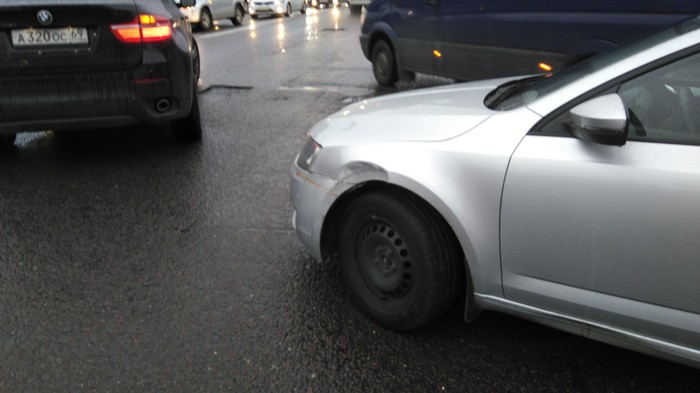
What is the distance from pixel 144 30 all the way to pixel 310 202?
2.55m

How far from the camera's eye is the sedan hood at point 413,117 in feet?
8.70

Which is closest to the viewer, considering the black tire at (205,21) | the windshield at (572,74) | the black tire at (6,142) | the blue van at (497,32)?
the windshield at (572,74)

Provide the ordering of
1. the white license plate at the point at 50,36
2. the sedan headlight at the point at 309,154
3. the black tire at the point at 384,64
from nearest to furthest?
the sedan headlight at the point at 309,154, the white license plate at the point at 50,36, the black tire at the point at 384,64

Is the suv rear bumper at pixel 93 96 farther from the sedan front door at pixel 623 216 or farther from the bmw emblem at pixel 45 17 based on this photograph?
the sedan front door at pixel 623 216

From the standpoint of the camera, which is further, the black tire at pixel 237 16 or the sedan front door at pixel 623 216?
the black tire at pixel 237 16

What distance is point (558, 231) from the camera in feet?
7.62

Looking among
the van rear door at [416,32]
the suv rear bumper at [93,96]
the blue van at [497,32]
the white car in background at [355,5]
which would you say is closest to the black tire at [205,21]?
the white car in background at [355,5]

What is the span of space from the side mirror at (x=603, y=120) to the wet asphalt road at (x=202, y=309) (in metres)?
1.03

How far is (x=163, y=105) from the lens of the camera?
4965 mm

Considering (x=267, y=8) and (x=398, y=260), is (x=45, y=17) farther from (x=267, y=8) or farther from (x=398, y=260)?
(x=267, y=8)

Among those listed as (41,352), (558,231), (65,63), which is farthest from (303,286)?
(65,63)

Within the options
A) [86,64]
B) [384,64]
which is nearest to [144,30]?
[86,64]

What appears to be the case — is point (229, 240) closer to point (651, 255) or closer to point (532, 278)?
point (532, 278)

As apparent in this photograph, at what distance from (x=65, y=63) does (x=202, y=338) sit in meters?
2.79
